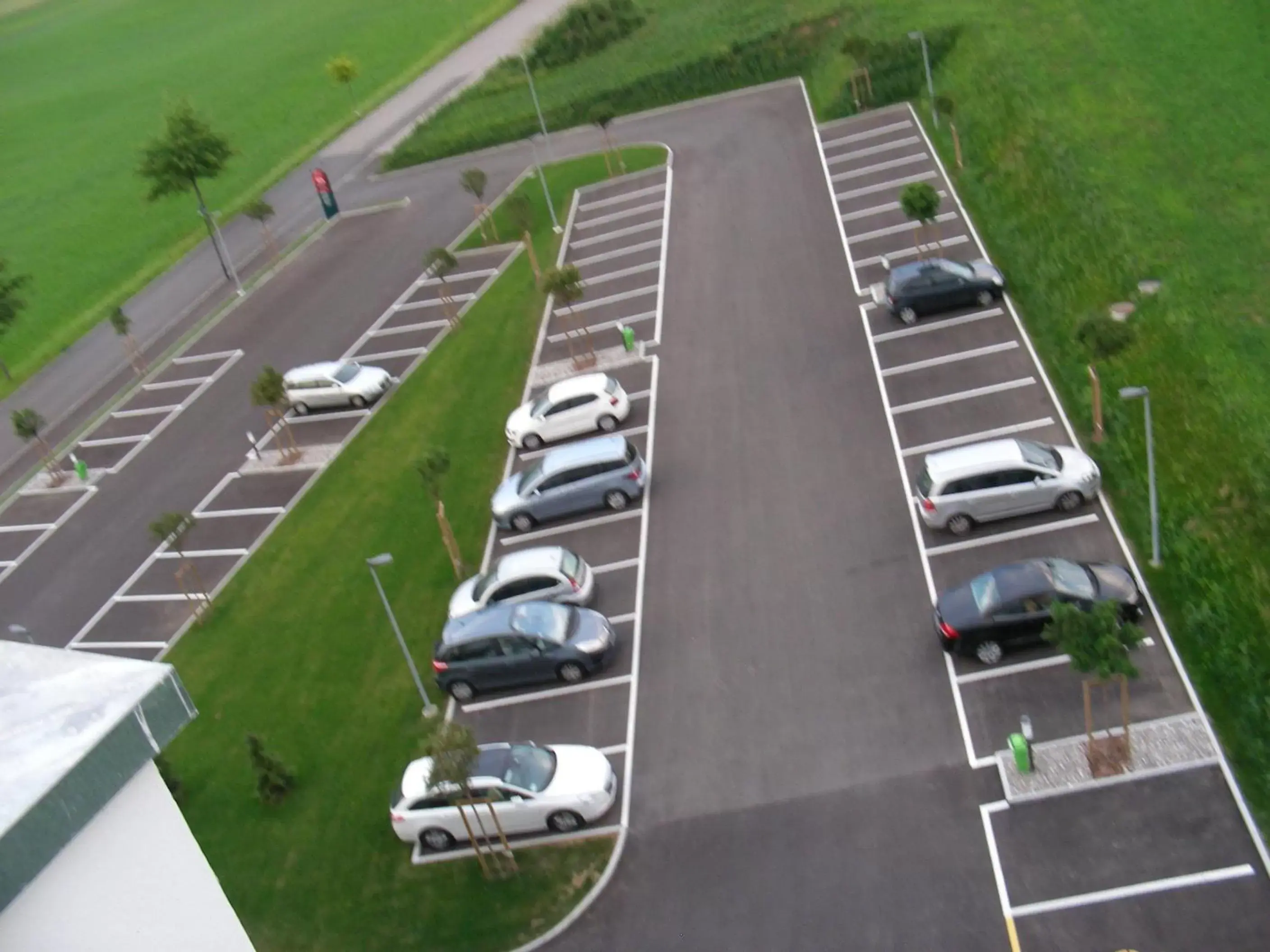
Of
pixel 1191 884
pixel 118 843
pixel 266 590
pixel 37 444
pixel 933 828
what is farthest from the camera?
pixel 37 444

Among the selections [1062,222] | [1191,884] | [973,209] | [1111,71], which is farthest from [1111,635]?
[1111,71]

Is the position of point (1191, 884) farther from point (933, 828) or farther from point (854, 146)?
point (854, 146)

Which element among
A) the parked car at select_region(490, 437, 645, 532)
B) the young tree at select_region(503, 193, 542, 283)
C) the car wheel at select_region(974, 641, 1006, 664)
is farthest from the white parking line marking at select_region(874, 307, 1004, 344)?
the young tree at select_region(503, 193, 542, 283)

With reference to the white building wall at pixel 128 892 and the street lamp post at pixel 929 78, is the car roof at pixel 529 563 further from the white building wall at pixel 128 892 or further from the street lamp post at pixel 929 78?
the street lamp post at pixel 929 78

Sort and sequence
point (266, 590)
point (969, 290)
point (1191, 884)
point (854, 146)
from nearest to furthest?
point (1191, 884), point (266, 590), point (969, 290), point (854, 146)

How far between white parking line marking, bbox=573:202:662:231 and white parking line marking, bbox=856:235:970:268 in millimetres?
9241

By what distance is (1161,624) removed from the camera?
18266 millimetres

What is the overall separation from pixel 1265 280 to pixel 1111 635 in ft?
39.3

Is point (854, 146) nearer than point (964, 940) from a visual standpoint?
No

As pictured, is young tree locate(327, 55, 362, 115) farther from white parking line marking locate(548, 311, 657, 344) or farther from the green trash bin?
the green trash bin

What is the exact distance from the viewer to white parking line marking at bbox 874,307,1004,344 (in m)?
27.7

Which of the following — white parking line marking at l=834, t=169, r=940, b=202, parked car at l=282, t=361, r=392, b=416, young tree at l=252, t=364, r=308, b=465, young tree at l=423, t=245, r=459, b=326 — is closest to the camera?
young tree at l=252, t=364, r=308, b=465

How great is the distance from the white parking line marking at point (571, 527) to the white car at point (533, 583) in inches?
88.0

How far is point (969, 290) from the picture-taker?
27.8m
